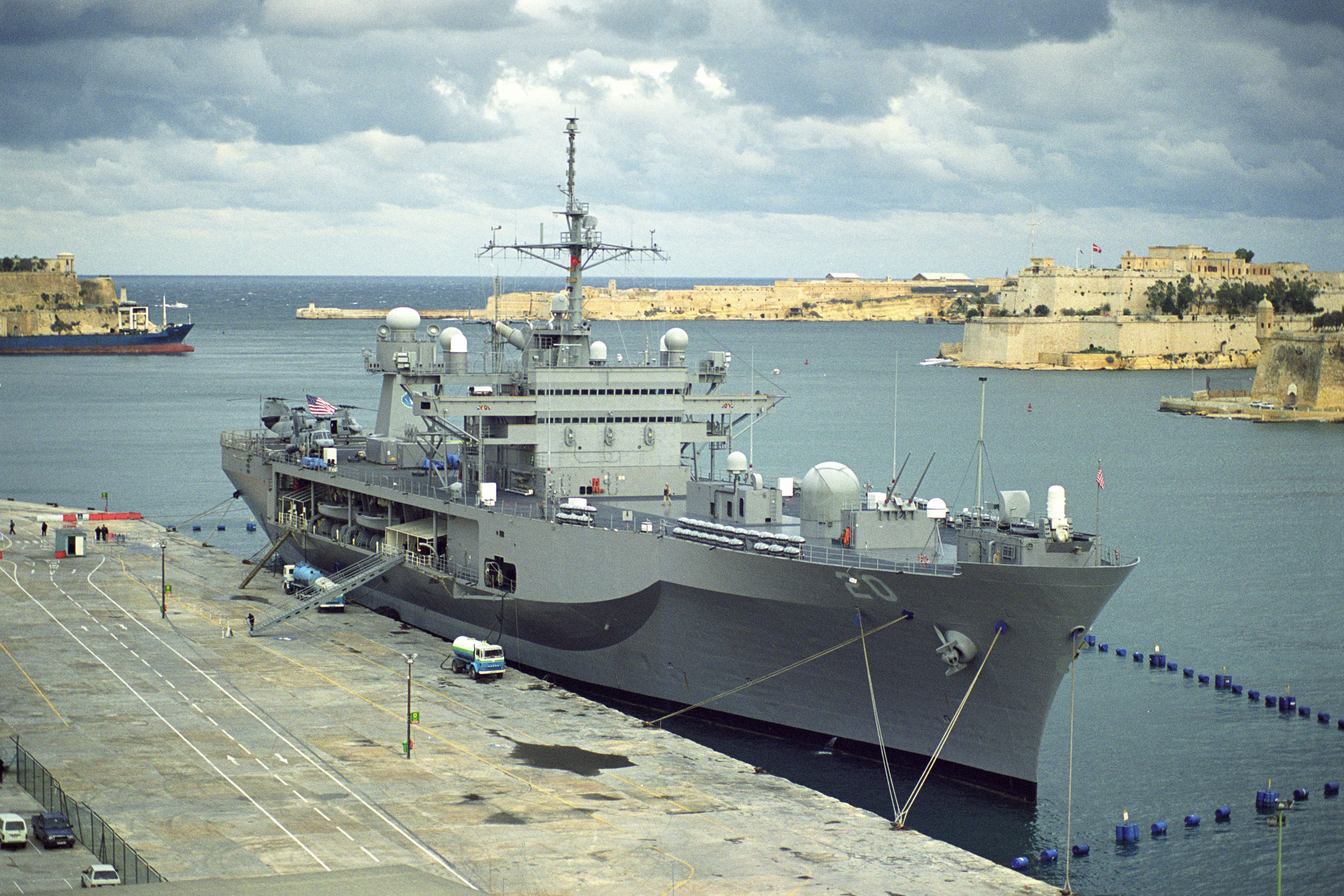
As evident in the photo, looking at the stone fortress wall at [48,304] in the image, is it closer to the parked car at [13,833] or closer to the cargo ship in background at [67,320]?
the cargo ship in background at [67,320]

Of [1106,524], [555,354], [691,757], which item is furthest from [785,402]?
[691,757]

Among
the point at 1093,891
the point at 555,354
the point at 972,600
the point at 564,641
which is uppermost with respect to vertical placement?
the point at 555,354

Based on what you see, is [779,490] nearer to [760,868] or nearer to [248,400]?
[760,868]

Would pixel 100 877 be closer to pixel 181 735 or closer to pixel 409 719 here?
pixel 409 719

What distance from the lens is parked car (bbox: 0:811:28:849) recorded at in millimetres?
20344

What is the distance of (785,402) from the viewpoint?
4139 inches

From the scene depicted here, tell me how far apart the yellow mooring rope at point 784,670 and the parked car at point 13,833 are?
11.4m

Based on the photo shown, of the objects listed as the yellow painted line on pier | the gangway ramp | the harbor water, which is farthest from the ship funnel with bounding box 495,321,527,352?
the yellow painted line on pier

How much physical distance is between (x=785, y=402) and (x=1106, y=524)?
49622 millimetres

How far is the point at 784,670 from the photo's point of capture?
90.0 ft

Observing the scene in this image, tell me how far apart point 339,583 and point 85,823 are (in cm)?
Answer: 1598

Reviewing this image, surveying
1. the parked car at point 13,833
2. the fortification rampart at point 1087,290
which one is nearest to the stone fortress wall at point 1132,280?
the fortification rampart at point 1087,290

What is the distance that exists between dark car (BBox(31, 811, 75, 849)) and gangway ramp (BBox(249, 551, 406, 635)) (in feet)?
45.4

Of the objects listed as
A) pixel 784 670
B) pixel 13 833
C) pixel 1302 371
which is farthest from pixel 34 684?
pixel 1302 371
